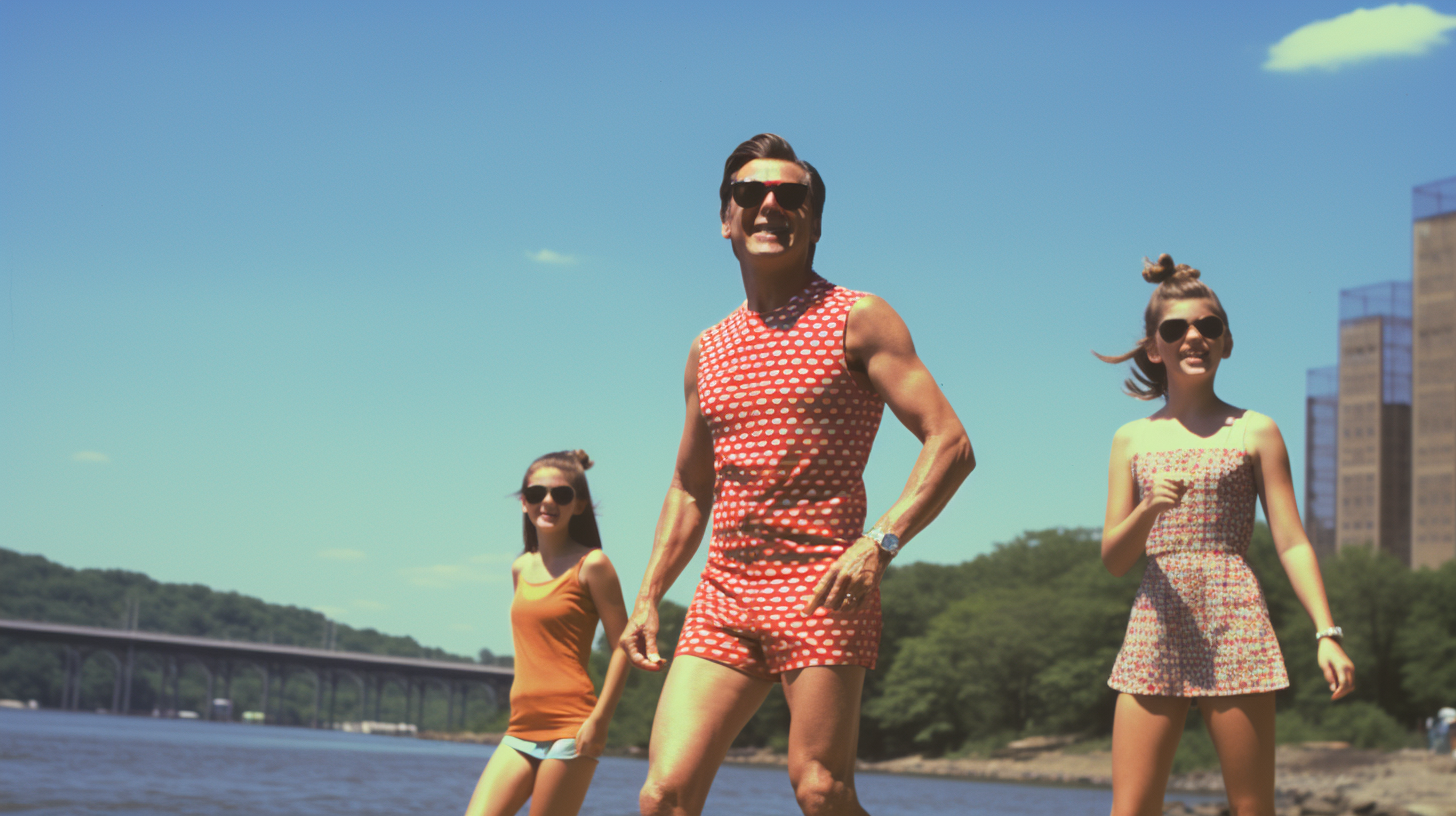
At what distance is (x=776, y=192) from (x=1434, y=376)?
4847 inches

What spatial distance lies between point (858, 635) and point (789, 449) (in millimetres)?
605

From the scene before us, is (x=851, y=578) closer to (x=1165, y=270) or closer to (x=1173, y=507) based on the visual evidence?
(x=1173, y=507)

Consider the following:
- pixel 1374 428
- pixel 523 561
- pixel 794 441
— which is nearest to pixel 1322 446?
pixel 1374 428

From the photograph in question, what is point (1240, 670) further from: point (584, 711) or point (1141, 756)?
point (584, 711)

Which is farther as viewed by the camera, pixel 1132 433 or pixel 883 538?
pixel 1132 433

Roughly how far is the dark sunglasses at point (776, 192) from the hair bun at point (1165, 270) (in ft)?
6.58

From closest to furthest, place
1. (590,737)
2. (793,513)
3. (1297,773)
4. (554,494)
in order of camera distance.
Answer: (793,513), (590,737), (554,494), (1297,773)

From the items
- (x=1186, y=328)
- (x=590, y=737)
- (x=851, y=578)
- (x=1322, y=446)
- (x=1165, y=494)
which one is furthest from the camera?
A: (x=1322, y=446)

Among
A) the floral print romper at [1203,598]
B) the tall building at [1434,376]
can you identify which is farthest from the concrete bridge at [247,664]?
the floral print romper at [1203,598]

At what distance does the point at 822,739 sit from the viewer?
178 inches

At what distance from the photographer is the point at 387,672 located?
497ft

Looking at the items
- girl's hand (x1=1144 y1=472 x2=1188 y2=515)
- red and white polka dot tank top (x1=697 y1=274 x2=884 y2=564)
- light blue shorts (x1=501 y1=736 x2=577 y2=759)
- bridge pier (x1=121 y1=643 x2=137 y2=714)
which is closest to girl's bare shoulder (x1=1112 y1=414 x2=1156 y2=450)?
girl's hand (x1=1144 y1=472 x2=1188 y2=515)

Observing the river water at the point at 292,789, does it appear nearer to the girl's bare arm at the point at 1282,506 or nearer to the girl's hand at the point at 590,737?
the girl's hand at the point at 590,737

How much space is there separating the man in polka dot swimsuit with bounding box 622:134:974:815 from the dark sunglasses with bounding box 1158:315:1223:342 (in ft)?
6.02
